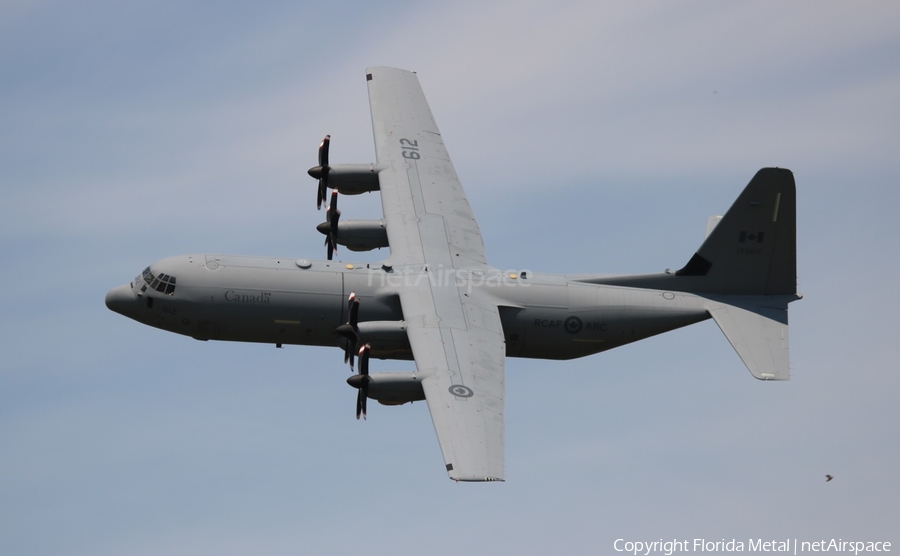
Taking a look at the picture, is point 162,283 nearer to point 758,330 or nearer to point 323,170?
point 323,170

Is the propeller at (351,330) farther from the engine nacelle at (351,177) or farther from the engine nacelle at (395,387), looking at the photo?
the engine nacelle at (351,177)

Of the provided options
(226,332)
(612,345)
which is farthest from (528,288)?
(226,332)

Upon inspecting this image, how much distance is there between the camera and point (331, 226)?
58531 millimetres

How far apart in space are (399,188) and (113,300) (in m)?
12.7

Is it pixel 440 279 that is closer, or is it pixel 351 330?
pixel 351 330

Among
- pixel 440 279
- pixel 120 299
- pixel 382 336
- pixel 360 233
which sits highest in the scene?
pixel 360 233

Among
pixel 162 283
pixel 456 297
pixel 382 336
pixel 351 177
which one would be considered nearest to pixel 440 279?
pixel 456 297

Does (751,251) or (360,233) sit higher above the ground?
(360,233)

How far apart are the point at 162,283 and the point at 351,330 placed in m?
8.28

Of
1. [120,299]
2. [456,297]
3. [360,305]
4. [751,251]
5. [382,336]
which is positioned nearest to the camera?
[382,336]

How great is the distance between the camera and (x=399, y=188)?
197 ft

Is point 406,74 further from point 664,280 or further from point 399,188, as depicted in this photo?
point 664,280

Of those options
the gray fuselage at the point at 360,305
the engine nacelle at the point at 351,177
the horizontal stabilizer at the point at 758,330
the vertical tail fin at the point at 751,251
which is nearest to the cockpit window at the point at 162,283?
the gray fuselage at the point at 360,305

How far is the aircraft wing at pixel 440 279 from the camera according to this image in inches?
1890
